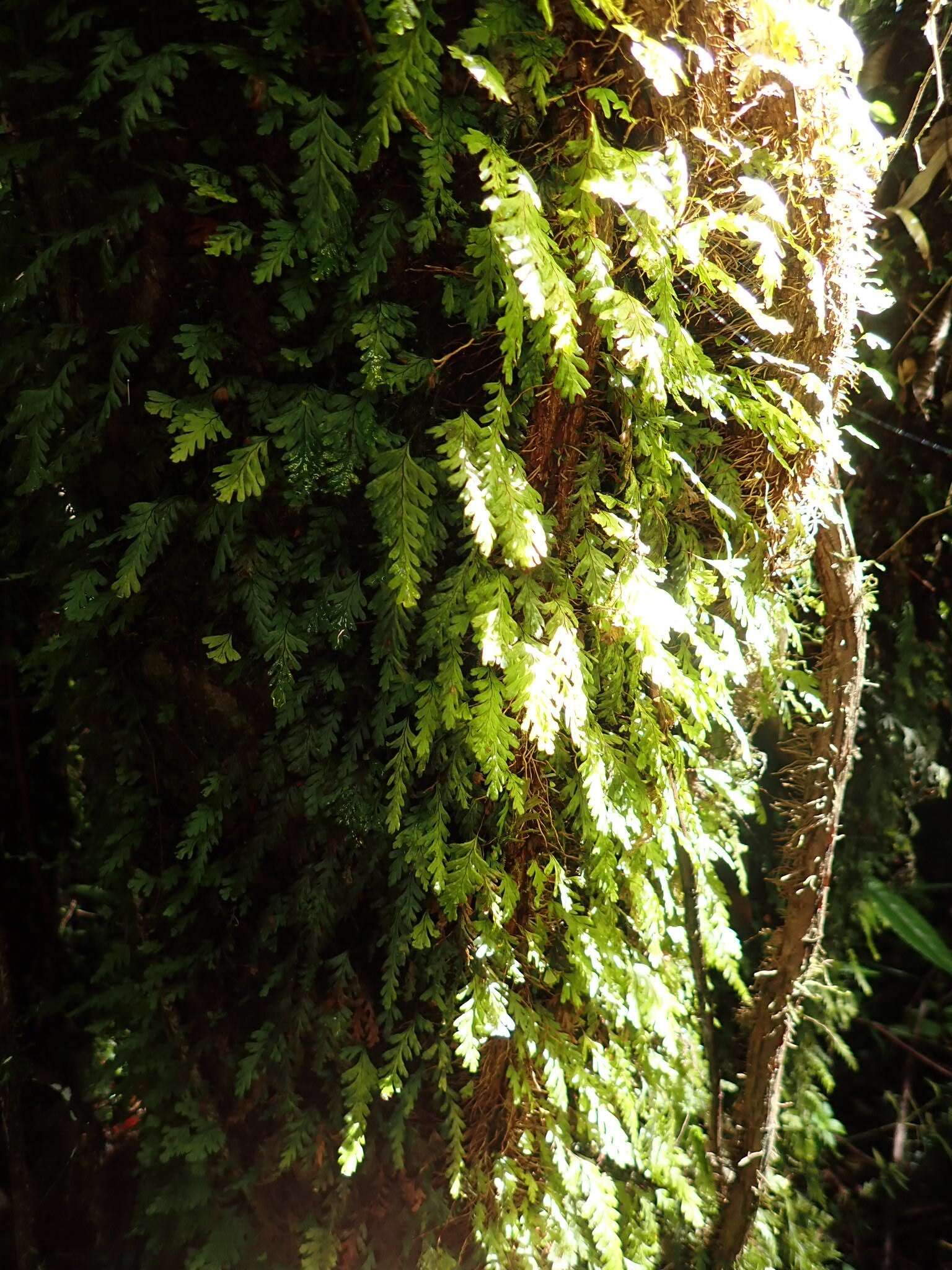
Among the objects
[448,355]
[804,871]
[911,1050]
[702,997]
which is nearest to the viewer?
[448,355]

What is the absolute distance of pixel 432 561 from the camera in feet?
3.85

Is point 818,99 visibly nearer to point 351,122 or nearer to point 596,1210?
point 351,122

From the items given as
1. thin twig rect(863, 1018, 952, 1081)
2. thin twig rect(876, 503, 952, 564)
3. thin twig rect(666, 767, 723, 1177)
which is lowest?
thin twig rect(863, 1018, 952, 1081)

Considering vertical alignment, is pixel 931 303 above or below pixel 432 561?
above

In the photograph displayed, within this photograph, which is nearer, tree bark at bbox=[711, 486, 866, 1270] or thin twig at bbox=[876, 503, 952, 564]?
tree bark at bbox=[711, 486, 866, 1270]

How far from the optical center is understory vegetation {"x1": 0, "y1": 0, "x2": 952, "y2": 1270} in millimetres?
1101

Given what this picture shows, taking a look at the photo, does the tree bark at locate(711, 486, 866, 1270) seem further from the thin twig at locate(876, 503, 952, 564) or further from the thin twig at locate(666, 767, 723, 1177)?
the thin twig at locate(876, 503, 952, 564)

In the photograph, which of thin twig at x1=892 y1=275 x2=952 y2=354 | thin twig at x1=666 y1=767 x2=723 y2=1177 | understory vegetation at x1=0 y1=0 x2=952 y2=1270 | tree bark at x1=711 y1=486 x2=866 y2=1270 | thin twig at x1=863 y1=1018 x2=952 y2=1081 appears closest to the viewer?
understory vegetation at x1=0 y1=0 x2=952 y2=1270

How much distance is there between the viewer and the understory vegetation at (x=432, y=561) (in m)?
1.10

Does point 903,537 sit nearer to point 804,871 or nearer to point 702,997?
point 804,871

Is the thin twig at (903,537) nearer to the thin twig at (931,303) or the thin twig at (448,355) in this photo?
the thin twig at (931,303)

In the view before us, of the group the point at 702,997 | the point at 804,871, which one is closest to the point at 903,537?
the point at 804,871

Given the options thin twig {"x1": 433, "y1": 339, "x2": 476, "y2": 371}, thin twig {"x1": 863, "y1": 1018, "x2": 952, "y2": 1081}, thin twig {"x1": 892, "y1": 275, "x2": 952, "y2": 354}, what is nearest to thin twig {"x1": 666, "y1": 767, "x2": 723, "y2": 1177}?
thin twig {"x1": 433, "y1": 339, "x2": 476, "y2": 371}

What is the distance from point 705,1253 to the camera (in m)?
1.70
